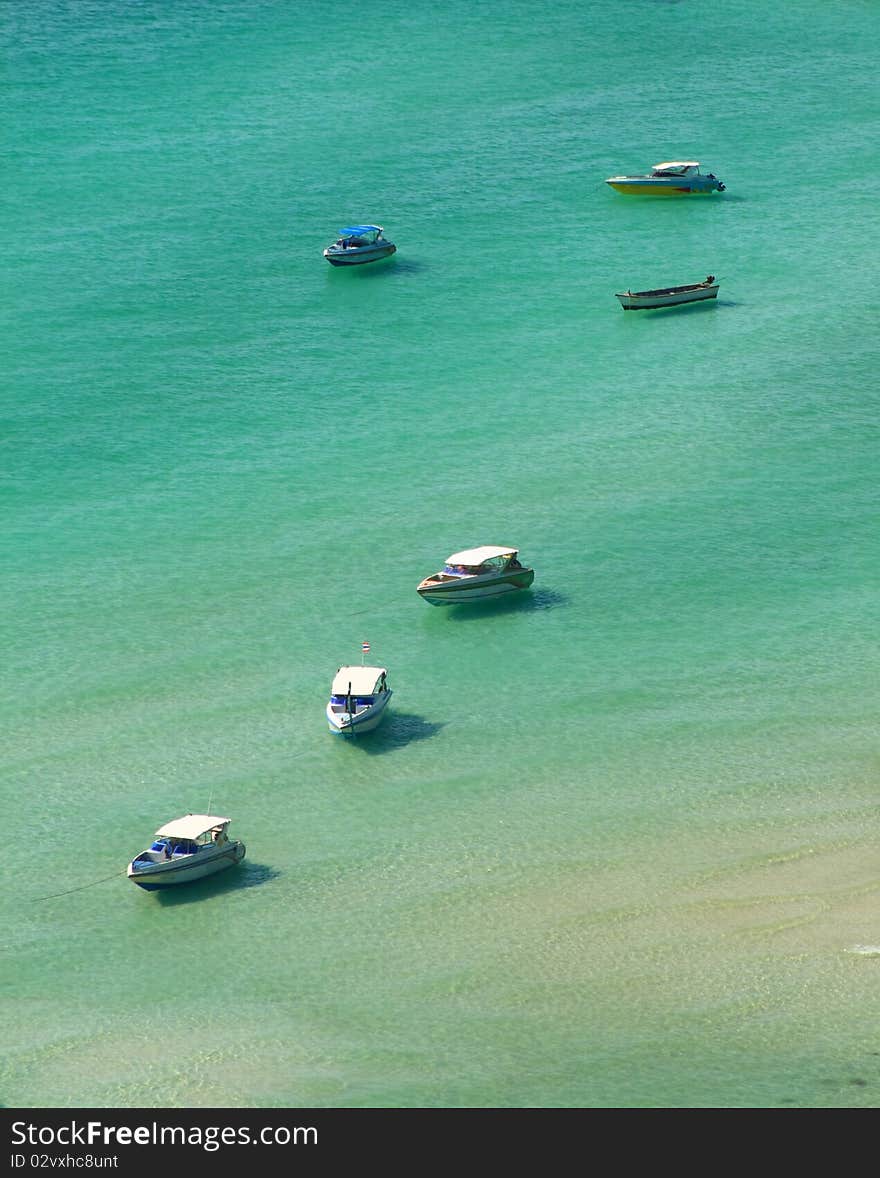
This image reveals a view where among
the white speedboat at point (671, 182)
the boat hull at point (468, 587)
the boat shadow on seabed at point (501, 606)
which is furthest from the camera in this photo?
the white speedboat at point (671, 182)

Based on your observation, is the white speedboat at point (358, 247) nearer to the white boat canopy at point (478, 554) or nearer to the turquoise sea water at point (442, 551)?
the turquoise sea water at point (442, 551)

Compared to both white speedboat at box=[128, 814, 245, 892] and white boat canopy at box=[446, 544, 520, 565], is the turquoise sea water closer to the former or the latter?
white speedboat at box=[128, 814, 245, 892]

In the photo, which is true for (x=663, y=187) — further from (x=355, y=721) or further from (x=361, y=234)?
(x=355, y=721)

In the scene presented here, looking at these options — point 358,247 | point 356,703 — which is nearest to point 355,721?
point 356,703

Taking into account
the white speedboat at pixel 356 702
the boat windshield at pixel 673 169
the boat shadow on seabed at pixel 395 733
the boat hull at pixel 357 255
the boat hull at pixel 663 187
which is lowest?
the boat shadow on seabed at pixel 395 733

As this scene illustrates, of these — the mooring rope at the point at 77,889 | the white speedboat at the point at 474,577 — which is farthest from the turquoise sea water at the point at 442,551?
the white speedboat at the point at 474,577
